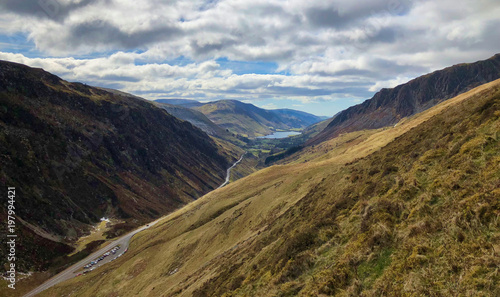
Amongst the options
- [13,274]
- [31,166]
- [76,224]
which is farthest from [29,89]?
[13,274]

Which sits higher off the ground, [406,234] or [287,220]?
[406,234]

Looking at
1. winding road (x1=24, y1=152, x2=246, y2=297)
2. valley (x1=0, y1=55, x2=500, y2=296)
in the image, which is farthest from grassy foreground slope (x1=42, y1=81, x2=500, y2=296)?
winding road (x1=24, y1=152, x2=246, y2=297)

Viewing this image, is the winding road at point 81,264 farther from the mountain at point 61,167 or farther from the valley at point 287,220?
the mountain at point 61,167

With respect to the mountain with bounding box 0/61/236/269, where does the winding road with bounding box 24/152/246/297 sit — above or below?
below

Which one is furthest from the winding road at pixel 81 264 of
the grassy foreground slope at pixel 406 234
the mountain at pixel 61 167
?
the grassy foreground slope at pixel 406 234

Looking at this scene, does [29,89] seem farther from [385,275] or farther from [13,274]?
[385,275]

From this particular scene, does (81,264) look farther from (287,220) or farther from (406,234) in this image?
(406,234)

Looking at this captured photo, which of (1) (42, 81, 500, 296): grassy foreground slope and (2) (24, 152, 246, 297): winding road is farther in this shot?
(2) (24, 152, 246, 297): winding road

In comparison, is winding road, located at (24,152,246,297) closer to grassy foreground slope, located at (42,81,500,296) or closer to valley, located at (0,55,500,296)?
valley, located at (0,55,500,296)

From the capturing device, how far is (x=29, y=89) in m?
150

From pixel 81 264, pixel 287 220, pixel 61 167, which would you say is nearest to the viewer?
pixel 287 220

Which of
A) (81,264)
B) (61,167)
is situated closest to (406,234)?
(81,264)

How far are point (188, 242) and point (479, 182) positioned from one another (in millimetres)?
63948

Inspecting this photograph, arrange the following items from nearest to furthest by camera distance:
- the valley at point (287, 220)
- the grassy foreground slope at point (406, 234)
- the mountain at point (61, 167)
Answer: the grassy foreground slope at point (406, 234) → the valley at point (287, 220) → the mountain at point (61, 167)
